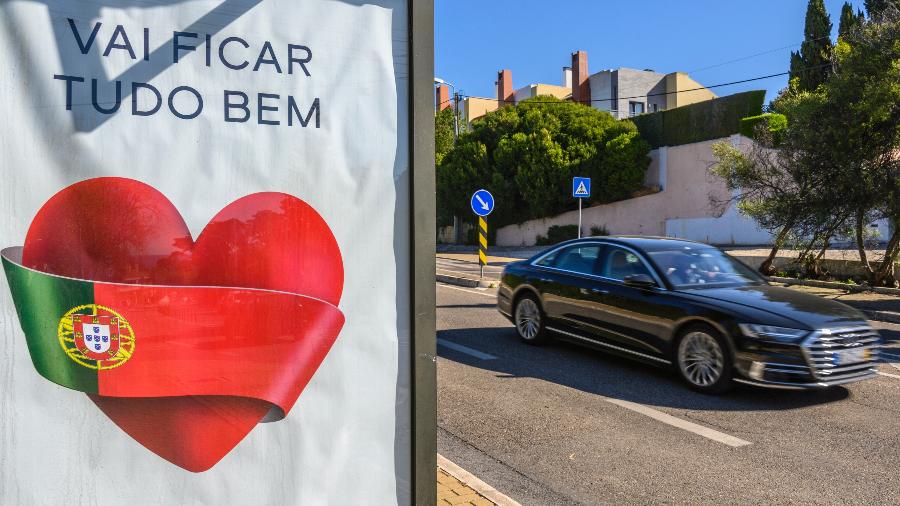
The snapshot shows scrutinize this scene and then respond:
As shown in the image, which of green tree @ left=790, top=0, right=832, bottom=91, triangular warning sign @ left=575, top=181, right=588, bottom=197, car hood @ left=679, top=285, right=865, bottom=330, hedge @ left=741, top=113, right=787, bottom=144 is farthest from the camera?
green tree @ left=790, top=0, right=832, bottom=91

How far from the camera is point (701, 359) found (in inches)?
258

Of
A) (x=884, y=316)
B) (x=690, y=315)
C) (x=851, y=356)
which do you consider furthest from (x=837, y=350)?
(x=884, y=316)

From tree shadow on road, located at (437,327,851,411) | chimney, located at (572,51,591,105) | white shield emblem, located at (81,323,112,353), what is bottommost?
tree shadow on road, located at (437,327,851,411)

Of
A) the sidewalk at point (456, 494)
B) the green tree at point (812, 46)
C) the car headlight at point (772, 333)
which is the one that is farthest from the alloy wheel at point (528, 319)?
the green tree at point (812, 46)

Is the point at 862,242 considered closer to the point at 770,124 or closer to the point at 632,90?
the point at 770,124

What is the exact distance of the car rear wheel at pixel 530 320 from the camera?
340 inches

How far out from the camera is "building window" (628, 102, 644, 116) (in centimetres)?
4919

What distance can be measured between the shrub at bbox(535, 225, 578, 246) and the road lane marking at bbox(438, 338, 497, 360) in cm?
2646

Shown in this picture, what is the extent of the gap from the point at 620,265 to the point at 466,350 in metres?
2.18

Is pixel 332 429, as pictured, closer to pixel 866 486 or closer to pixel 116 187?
pixel 116 187

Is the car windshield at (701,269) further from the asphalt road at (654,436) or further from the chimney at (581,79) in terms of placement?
the chimney at (581,79)

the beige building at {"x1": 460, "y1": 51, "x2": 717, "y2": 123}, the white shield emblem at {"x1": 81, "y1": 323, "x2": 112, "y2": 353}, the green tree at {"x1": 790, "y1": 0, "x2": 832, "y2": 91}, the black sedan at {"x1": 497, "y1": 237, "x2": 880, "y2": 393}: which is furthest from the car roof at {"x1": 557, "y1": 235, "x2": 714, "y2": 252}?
the beige building at {"x1": 460, "y1": 51, "x2": 717, "y2": 123}

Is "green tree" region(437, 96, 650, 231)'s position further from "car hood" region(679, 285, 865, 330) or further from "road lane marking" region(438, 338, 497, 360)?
"car hood" region(679, 285, 865, 330)

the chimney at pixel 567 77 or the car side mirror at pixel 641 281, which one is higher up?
the chimney at pixel 567 77
